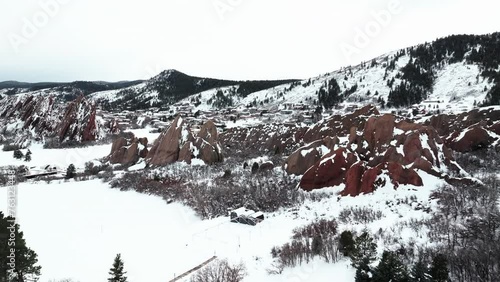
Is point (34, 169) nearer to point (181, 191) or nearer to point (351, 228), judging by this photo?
point (181, 191)

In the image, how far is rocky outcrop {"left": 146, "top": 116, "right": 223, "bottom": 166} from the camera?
146ft

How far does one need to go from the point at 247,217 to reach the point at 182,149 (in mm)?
24171

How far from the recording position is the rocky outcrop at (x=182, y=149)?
4441 centimetres

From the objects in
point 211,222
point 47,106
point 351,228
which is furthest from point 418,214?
point 47,106

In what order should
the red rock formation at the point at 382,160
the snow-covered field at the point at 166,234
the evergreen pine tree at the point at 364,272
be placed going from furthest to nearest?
the red rock formation at the point at 382,160
the snow-covered field at the point at 166,234
the evergreen pine tree at the point at 364,272

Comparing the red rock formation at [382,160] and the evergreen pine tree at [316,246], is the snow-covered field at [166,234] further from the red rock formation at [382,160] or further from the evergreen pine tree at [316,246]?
the red rock formation at [382,160]

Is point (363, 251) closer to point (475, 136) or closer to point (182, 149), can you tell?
point (475, 136)

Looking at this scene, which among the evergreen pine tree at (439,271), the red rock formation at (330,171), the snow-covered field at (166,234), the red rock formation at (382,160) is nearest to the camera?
the evergreen pine tree at (439,271)

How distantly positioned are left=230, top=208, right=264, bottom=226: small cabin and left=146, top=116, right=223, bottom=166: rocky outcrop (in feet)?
67.2

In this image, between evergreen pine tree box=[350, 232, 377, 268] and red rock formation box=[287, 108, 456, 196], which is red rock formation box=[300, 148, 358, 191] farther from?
evergreen pine tree box=[350, 232, 377, 268]

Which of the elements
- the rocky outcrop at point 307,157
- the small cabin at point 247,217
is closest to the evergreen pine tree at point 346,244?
→ the small cabin at point 247,217

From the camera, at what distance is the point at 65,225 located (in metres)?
26.0

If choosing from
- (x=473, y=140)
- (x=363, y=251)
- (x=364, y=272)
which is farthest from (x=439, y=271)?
(x=473, y=140)

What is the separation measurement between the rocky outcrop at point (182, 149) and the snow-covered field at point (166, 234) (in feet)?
42.2
